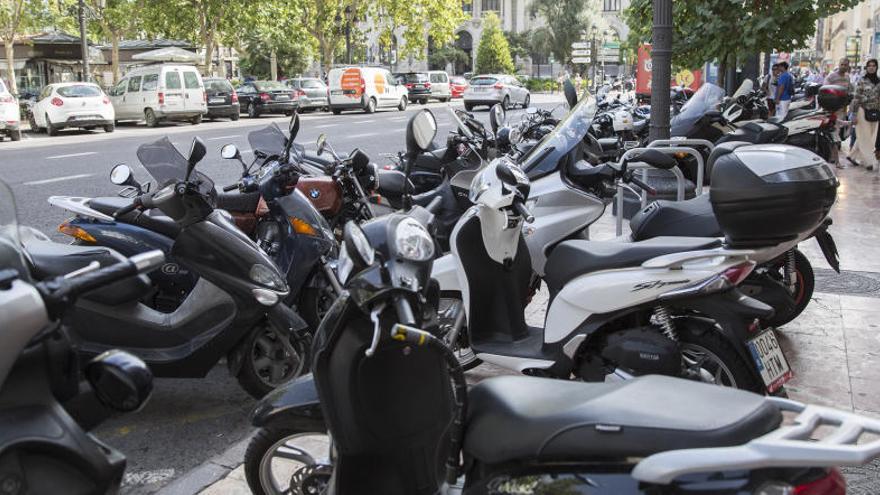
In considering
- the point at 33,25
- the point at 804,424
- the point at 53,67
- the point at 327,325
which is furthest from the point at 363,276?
the point at 53,67

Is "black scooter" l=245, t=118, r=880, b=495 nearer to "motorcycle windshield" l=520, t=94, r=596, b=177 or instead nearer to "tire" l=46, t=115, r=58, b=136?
"motorcycle windshield" l=520, t=94, r=596, b=177

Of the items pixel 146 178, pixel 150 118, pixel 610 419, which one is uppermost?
pixel 150 118

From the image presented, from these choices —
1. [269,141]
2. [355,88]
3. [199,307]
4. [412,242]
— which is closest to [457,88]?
[355,88]

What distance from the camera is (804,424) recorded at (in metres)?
1.98

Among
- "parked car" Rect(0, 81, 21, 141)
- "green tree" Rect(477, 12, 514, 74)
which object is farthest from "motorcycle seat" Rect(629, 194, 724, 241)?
"green tree" Rect(477, 12, 514, 74)

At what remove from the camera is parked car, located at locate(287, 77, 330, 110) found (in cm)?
3362

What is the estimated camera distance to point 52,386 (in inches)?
81.4

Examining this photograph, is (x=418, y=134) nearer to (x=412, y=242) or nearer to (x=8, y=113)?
(x=412, y=242)

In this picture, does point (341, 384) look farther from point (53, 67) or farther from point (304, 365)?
point (53, 67)

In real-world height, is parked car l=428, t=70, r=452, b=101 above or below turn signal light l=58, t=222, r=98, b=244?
above

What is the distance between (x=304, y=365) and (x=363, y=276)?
7.83ft

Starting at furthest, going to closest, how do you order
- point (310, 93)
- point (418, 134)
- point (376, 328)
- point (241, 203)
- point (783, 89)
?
point (310, 93) → point (783, 89) → point (241, 203) → point (418, 134) → point (376, 328)

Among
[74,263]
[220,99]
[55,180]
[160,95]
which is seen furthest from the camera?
[220,99]

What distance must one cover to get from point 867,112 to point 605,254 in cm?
1188
